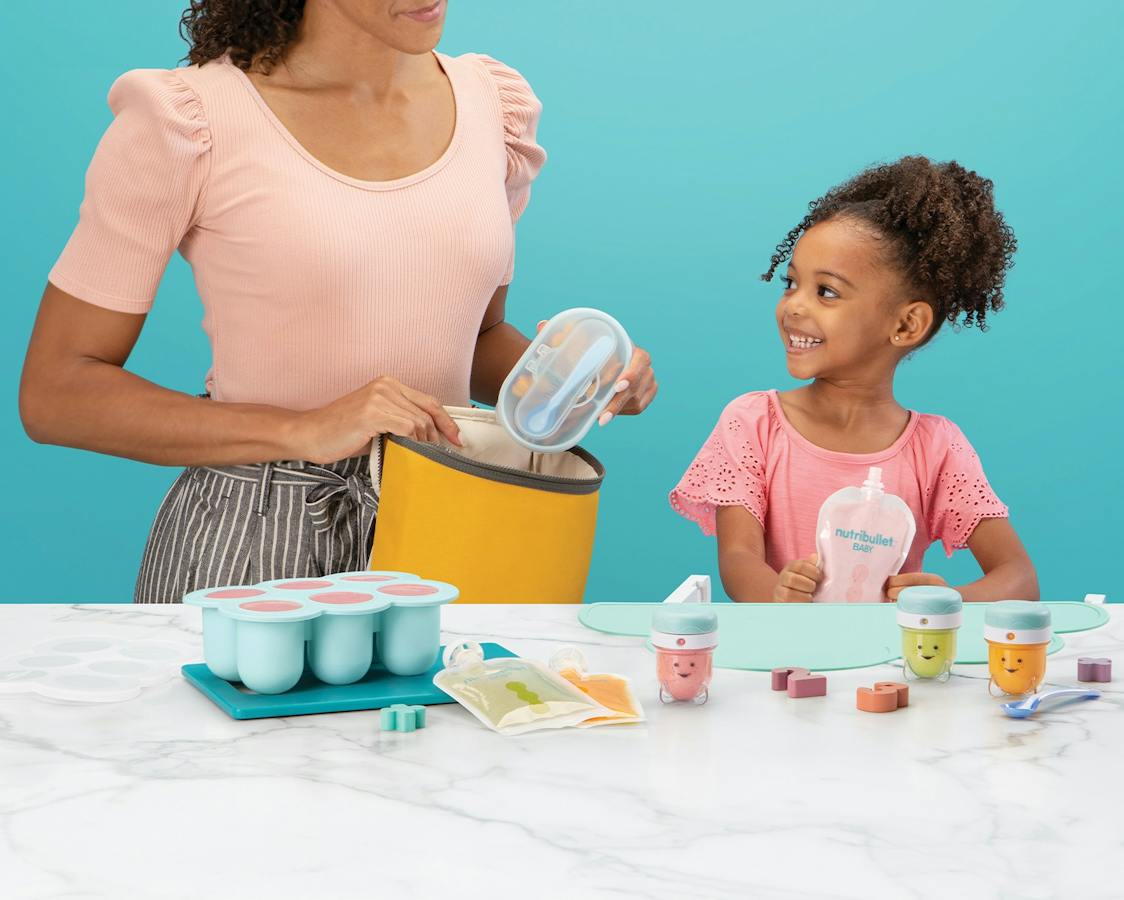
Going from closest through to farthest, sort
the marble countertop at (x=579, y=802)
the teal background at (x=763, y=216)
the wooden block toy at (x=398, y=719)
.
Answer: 1. the marble countertop at (x=579, y=802)
2. the wooden block toy at (x=398, y=719)
3. the teal background at (x=763, y=216)

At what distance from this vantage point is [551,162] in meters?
3.41

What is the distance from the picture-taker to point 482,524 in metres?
1.29

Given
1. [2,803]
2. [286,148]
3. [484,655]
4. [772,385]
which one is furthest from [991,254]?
[772,385]

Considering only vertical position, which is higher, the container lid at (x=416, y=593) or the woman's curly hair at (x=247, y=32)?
the woman's curly hair at (x=247, y=32)

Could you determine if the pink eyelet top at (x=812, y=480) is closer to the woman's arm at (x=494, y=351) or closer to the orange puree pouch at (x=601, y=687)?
the woman's arm at (x=494, y=351)

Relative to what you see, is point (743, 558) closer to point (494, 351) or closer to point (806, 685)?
point (494, 351)

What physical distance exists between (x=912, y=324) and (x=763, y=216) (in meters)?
1.75

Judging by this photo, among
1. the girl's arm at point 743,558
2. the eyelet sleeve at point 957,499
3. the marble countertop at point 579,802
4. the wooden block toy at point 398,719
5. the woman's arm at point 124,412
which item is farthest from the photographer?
the eyelet sleeve at point 957,499

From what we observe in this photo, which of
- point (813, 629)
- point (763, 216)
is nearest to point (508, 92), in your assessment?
point (813, 629)

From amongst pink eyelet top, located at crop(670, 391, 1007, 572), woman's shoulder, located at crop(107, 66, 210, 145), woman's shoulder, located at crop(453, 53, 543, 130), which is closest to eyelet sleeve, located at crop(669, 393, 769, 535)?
pink eyelet top, located at crop(670, 391, 1007, 572)

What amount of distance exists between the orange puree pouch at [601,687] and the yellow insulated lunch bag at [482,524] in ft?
1.02

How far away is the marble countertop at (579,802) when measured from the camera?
0.66 metres

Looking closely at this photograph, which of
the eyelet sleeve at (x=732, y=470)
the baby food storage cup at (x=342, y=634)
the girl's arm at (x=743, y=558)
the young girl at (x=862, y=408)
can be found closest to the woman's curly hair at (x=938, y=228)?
the young girl at (x=862, y=408)

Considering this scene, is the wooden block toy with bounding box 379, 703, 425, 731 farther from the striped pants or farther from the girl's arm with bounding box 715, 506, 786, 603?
the girl's arm with bounding box 715, 506, 786, 603
